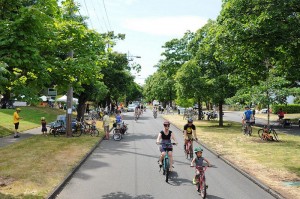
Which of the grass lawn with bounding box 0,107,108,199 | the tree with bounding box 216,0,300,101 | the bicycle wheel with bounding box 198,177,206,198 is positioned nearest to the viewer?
the bicycle wheel with bounding box 198,177,206,198

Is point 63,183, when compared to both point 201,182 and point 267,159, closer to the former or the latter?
point 201,182

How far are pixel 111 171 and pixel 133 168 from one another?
910 mm

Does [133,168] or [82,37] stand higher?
[82,37]

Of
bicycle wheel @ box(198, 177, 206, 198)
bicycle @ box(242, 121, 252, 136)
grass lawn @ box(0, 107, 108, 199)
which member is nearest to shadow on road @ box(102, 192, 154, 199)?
bicycle wheel @ box(198, 177, 206, 198)

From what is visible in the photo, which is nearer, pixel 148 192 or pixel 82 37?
pixel 148 192

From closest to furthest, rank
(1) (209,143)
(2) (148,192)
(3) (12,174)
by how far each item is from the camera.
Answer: (2) (148,192), (3) (12,174), (1) (209,143)

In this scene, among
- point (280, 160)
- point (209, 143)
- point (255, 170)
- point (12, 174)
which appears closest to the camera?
point (12, 174)

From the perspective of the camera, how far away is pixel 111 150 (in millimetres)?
17188

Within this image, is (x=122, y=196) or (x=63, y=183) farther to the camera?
(x=63, y=183)

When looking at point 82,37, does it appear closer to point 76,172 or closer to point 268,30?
point 76,172

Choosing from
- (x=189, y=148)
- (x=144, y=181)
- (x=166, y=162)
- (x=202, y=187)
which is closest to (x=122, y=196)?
(x=144, y=181)

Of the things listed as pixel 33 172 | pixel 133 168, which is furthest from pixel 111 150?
pixel 33 172

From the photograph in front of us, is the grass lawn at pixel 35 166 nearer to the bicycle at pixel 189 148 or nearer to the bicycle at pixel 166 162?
the bicycle at pixel 166 162

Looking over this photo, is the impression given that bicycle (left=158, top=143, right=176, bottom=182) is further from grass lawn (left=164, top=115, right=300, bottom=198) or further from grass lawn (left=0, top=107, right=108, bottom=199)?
grass lawn (left=0, top=107, right=108, bottom=199)
